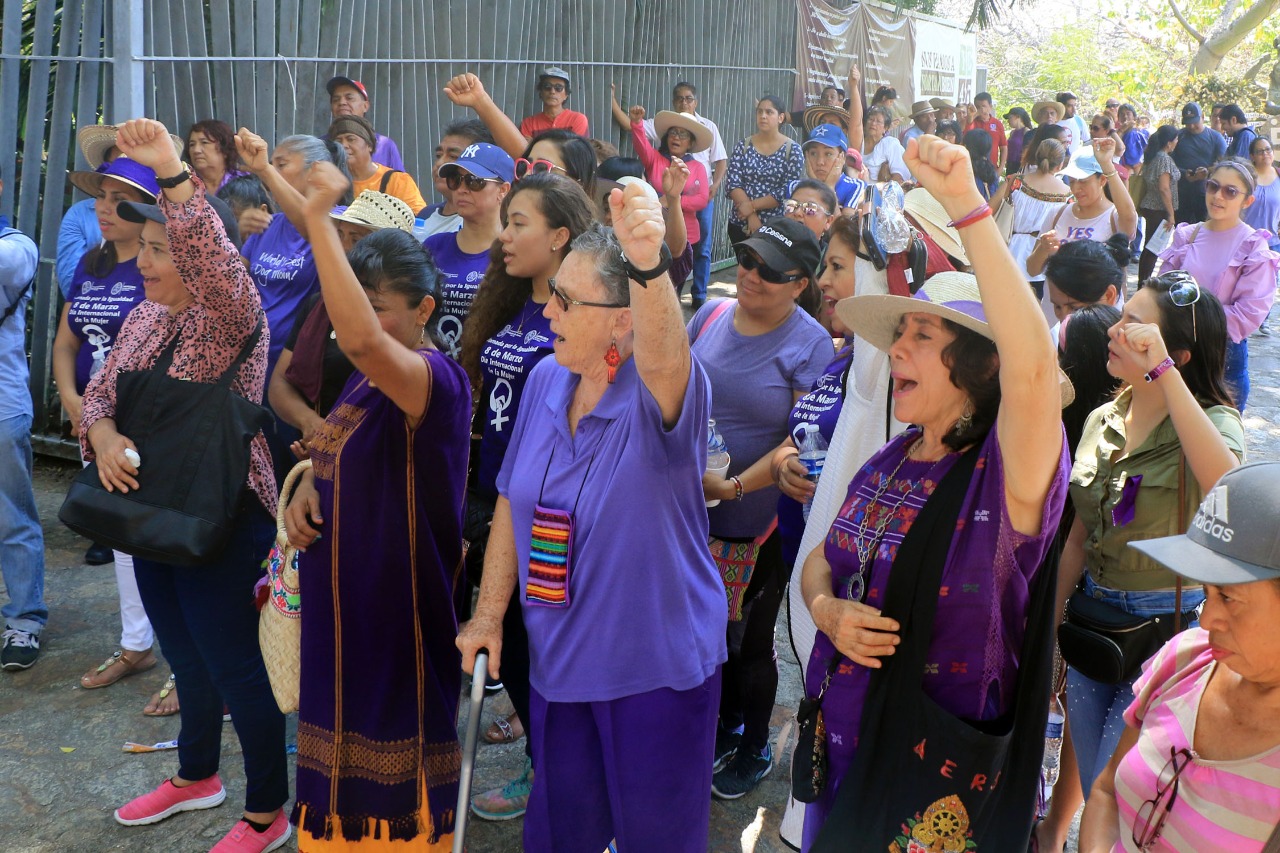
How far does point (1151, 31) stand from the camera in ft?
142

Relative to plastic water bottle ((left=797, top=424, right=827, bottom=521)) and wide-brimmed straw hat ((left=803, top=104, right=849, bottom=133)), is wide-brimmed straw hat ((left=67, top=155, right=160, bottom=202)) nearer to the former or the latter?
plastic water bottle ((left=797, top=424, right=827, bottom=521))

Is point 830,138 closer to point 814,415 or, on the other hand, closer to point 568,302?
point 814,415

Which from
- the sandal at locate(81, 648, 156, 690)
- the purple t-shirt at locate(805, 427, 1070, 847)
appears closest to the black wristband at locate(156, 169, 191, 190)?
the purple t-shirt at locate(805, 427, 1070, 847)

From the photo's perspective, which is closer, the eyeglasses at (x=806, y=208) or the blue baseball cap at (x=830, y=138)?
the eyeglasses at (x=806, y=208)

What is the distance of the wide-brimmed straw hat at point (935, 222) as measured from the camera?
3.11m

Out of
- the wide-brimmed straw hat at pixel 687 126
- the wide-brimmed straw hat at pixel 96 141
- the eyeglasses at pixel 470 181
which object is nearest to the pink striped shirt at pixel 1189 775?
the eyeglasses at pixel 470 181

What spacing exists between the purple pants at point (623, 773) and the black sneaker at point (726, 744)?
Answer: 1.27m

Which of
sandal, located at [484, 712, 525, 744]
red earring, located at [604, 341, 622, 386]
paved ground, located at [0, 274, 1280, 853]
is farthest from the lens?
sandal, located at [484, 712, 525, 744]

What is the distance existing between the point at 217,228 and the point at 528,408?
3.37 ft

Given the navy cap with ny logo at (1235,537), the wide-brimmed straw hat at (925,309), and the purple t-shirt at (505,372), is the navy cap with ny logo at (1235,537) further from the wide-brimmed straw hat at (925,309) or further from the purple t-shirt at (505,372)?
the purple t-shirt at (505,372)

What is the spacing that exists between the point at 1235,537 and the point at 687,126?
8196 millimetres

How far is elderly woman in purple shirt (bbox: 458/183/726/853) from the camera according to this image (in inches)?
101

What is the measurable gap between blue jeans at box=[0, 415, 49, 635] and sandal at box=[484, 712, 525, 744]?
1983mm

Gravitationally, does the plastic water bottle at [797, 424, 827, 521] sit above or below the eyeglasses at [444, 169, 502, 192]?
below
